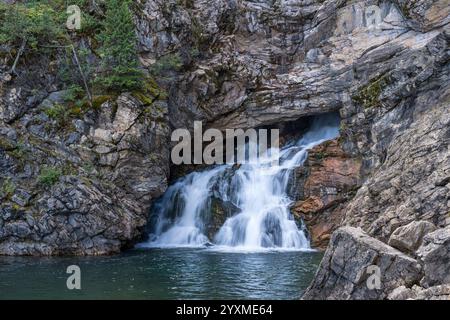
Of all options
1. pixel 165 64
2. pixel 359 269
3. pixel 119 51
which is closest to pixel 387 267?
pixel 359 269

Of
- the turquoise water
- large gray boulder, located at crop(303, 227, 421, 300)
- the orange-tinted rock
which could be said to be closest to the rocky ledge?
large gray boulder, located at crop(303, 227, 421, 300)

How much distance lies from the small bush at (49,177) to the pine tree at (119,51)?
628 centimetres

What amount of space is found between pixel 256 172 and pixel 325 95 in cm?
736

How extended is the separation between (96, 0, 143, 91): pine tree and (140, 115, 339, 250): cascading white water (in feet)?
25.7

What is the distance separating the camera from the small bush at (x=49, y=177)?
24900mm

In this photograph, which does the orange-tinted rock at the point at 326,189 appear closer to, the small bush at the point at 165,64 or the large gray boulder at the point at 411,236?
the small bush at the point at 165,64

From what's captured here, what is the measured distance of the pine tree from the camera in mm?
28344

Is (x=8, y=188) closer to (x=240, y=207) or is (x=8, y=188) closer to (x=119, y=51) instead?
(x=119, y=51)

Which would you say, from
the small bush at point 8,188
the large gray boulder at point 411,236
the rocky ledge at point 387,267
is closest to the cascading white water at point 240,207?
the small bush at point 8,188

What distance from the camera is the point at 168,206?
103 feet

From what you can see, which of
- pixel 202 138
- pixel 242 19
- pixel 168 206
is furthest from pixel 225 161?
pixel 242 19

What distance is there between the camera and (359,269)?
12438 millimetres
